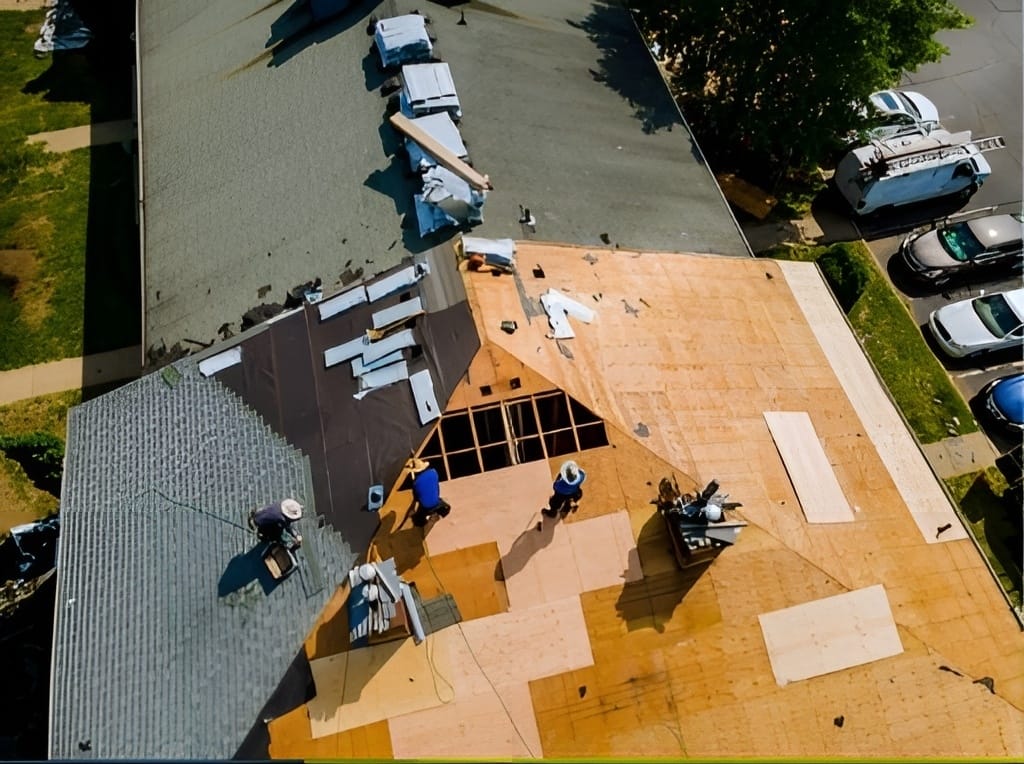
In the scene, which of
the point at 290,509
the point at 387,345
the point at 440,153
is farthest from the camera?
the point at 440,153

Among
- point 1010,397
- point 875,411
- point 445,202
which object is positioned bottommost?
point 1010,397

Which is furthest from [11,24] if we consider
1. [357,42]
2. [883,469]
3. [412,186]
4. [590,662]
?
[883,469]

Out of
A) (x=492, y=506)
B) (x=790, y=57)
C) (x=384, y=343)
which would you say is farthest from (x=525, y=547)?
(x=790, y=57)

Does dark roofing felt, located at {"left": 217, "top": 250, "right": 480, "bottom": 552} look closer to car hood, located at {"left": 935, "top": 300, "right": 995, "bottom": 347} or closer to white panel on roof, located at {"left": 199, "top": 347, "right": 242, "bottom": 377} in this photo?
white panel on roof, located at {"left": 199, "top": 347, "right": 242, "bottom": 377}

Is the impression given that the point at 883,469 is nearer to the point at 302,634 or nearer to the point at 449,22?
the point at 302,634

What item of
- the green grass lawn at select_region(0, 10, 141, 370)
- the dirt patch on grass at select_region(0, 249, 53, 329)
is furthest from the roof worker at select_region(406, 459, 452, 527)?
the dirt patch on grass at select_region(0, 249, 53, 329)

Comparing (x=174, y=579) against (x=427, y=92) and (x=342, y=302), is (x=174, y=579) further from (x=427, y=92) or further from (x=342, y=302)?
(x=427, y=92)

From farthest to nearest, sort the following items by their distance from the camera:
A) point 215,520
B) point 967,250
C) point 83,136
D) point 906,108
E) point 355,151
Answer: point 83,136 < point 906,108 < point 967,250 < point 355,151 < point 215,520

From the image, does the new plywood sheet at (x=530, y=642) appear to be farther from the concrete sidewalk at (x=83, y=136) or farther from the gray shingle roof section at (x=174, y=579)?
the concrete sidewalk at (x=83, y=136)
